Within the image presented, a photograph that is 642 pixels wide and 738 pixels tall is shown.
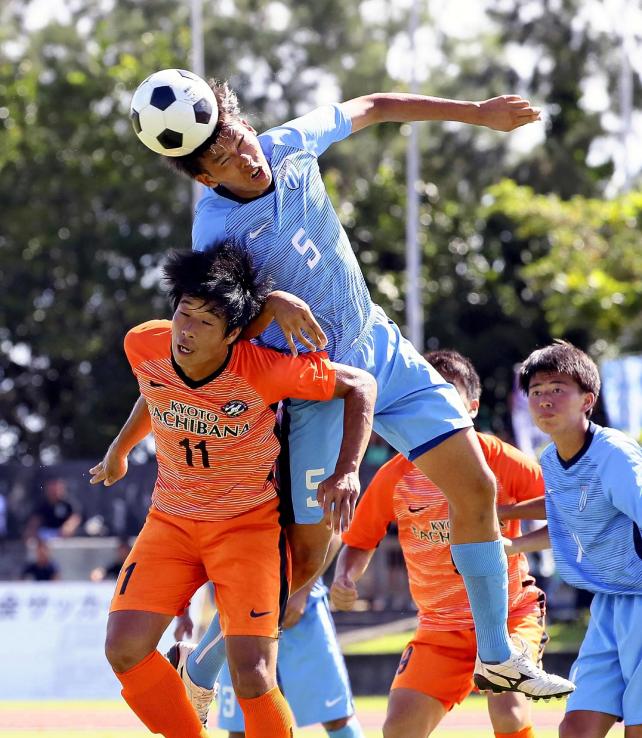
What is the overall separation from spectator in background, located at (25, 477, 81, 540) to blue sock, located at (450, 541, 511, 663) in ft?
38.7

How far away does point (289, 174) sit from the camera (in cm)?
544

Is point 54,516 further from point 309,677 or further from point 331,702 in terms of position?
point 331,702

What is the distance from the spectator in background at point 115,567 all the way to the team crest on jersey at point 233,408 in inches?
363

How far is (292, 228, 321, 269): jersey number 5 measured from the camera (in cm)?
541

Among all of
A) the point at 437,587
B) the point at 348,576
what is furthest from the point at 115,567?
the point at 437,587

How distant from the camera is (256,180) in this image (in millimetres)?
5316

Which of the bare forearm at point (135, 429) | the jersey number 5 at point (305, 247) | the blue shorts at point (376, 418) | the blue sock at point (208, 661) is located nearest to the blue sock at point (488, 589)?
the blue shorts at point (376, 418)

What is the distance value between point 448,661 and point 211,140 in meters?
2.56

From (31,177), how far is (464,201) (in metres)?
10.8

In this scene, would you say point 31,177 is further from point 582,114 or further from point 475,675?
point 475,675

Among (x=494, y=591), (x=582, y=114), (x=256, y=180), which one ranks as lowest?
(x=494, y=591)

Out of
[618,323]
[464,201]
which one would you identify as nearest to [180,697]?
[618,323]

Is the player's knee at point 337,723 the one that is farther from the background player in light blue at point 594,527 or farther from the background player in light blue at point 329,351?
the background player in light blue at point 329,351

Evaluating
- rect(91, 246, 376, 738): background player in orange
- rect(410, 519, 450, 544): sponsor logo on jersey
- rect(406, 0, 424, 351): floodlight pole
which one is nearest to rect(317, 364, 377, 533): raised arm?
rect(91, 246, 376, 738): background player in orange
